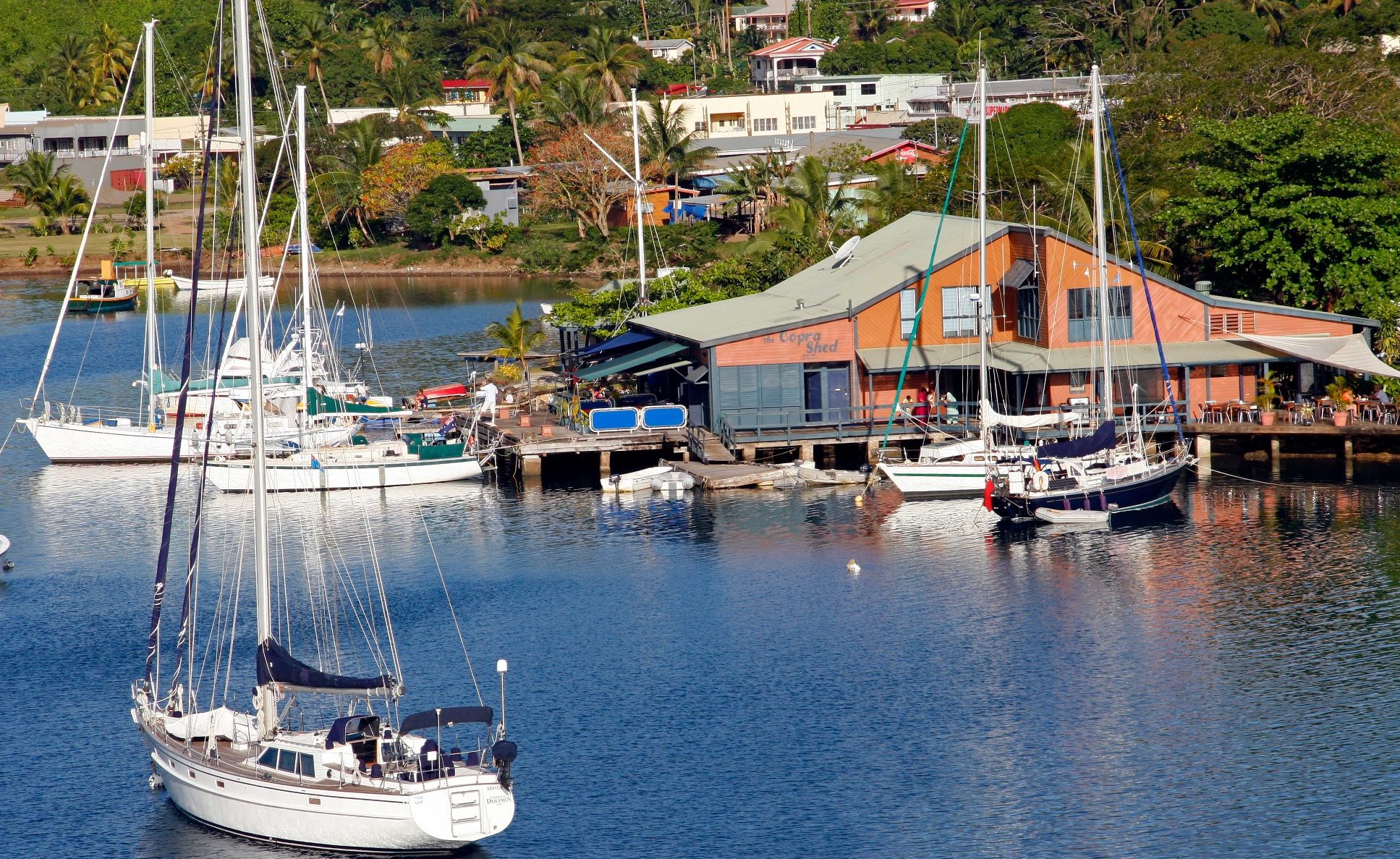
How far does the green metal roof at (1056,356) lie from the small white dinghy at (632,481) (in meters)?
9.06

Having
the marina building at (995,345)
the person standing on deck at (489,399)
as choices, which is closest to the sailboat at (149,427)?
the person standing on deck at (489,399)

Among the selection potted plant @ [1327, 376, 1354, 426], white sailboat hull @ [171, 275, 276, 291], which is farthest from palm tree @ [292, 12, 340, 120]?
potted plant @ [1327, 376, 1354, 426]

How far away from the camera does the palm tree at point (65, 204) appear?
136m

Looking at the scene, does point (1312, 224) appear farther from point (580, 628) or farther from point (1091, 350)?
point (580, 628)

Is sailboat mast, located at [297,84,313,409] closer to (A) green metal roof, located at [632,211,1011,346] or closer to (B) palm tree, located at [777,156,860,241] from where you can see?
(A) green metal roof, located at [632,211,1011,346]

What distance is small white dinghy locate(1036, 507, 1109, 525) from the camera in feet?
172

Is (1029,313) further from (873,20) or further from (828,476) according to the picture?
(873,20)

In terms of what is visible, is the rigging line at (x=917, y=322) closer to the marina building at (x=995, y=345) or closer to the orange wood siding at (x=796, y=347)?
the marina building at (x=995, y=345)

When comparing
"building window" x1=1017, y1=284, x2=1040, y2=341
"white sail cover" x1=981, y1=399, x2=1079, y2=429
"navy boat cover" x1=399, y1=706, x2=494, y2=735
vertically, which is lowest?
"navy boat cover" x1=399, y1=706, x2=494, y2=735

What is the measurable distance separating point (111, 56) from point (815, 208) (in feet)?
340

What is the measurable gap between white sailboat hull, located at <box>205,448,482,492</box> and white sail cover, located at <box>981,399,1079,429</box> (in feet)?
60.4

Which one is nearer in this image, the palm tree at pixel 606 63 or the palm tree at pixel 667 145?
the palm tree at pixel 667 145

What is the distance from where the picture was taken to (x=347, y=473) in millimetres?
58906

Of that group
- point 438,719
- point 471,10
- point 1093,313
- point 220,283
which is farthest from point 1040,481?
point 471,10
